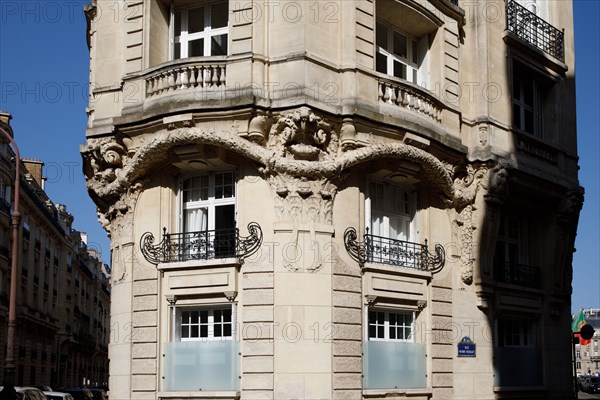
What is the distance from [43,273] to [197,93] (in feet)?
194

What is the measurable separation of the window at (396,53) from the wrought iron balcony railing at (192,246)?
5.67 m

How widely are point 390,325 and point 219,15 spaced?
8034 mm

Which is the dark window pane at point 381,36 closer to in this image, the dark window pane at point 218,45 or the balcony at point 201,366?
the dark window pane at point 218,45

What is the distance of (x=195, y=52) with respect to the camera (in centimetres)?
2083

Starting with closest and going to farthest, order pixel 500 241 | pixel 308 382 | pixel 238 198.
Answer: pixel 308 382, pixel 238 198, pixel 500 241

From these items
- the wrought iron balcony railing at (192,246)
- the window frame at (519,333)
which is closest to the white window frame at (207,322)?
the wrought iron balcony railing at (192,246)

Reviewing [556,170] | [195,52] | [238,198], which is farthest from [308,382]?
[556,170]

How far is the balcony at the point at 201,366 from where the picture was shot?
18.4 metres

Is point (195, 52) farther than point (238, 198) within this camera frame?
Yes

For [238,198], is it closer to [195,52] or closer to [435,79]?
[195,52]

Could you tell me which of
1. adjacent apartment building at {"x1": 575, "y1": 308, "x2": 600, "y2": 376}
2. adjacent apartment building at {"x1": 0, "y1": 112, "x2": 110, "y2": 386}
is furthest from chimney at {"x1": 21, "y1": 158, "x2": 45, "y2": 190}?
adjacent apartment building at {"x1": 575, "y1": 308, "x2": 600, "y2": 376}

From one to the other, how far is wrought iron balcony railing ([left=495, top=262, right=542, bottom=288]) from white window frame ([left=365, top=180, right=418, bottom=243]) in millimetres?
3567

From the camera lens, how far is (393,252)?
20.5m

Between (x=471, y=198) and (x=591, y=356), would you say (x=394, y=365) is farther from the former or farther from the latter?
(x=591, y=356)
